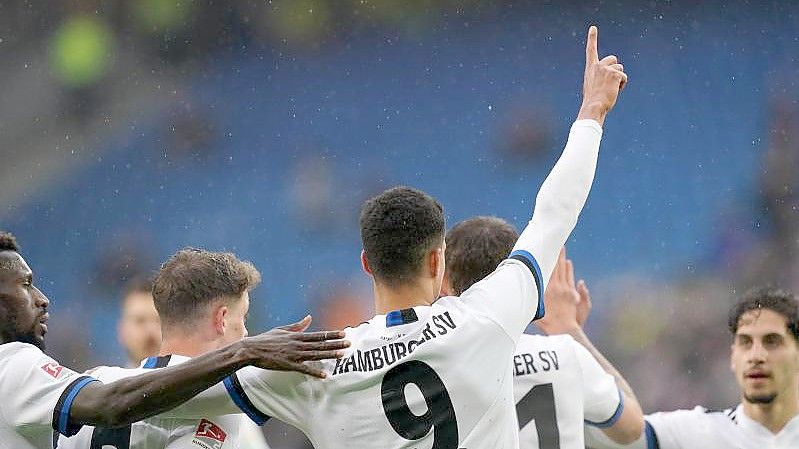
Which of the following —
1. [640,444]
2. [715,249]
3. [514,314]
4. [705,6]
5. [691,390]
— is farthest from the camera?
[705,6]

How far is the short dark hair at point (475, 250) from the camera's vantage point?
4.13 meters

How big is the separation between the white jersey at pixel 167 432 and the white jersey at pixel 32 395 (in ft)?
0.50

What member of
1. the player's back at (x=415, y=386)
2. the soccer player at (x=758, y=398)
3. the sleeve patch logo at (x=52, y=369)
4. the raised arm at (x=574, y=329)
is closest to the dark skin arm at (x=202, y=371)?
the player's back at (x=415, y=386)

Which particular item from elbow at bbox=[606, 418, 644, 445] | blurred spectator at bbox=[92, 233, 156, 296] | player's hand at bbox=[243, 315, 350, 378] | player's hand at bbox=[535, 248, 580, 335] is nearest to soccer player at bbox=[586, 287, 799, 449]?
elbow at bbox=[606, 418, 644, 445]

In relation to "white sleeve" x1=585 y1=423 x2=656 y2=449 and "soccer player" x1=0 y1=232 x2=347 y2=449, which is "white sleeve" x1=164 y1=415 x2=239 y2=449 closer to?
"soccer player" x1=0 y1=232 x2=347 y2=449

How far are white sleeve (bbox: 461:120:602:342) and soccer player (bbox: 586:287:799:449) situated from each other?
7.18ft

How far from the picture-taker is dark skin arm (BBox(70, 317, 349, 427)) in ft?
10.1

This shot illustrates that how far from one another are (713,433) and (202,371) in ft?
10.3

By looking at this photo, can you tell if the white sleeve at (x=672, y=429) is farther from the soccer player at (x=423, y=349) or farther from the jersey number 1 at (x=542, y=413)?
the soccer player at (x=423, y=349)

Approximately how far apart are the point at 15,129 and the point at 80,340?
2484 millimetres

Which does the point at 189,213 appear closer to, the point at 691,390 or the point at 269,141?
the point at 269,141

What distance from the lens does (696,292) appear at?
34.3 ft

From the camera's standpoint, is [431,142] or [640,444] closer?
[640,444]

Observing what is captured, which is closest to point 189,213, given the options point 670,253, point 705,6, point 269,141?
point 269,141
